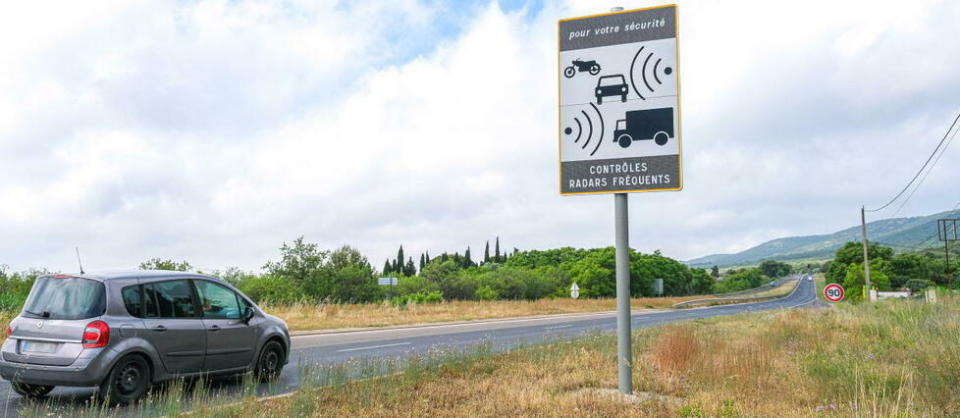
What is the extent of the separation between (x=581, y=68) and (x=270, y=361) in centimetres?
630

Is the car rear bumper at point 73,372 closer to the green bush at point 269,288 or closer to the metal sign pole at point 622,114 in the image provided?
the metal sign pole at point 622,114

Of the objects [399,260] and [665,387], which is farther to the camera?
[399,260]

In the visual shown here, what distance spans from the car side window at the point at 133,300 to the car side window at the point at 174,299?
221mm

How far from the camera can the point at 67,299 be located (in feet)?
27.2

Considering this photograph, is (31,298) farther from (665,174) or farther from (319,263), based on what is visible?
(319,263)

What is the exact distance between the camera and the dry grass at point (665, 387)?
666 centimetres

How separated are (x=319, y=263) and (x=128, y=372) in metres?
35.6

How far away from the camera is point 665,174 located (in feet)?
25.3

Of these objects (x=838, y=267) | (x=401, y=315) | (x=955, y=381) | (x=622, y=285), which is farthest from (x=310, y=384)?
(x=838, y=267)

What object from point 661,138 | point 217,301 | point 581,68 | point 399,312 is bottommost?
point 399,312

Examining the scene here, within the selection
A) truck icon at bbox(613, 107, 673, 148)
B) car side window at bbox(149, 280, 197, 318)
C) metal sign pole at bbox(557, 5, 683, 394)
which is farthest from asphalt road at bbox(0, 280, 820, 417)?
truck icon at bbox(613, 107, 673, 148)

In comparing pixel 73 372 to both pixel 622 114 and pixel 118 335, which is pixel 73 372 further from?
pixel 622 114

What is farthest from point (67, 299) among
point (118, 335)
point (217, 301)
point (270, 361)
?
point (270, 361)

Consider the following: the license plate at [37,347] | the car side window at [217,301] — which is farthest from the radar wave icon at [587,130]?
the license plate at [37,347]
